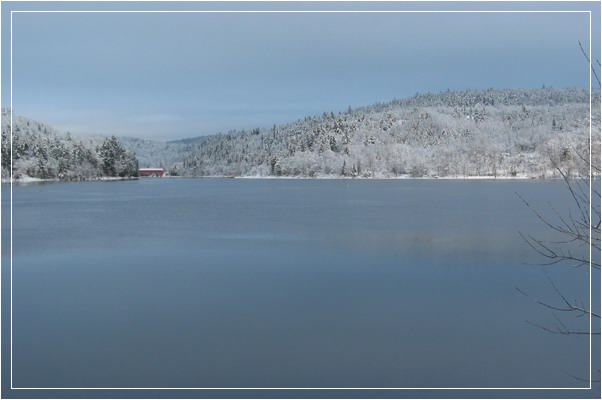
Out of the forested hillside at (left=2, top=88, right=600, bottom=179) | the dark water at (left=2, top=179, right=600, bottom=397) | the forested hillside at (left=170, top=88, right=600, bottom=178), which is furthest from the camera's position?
the forested hillside at (left=170, top=88, right=600, bottom=178)

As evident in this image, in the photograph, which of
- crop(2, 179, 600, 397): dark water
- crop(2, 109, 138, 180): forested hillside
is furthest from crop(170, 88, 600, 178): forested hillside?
crop(2, 179, 600, 397): dark water

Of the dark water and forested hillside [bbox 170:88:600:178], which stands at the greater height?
forested hillside [bbox 170:88:600:178]

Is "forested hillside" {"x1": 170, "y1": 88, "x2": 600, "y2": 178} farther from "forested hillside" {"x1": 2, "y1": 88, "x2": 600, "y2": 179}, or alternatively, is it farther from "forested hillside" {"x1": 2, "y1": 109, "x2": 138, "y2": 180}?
"forested hillside" {"x1": 2, "y1": 109, "x2": 138, "y2": 180}

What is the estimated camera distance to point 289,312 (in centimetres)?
1173

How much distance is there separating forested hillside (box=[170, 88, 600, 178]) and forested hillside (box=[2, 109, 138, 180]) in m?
45.3

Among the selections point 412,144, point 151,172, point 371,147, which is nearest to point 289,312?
point 371,147

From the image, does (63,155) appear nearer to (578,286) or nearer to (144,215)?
(144,215)

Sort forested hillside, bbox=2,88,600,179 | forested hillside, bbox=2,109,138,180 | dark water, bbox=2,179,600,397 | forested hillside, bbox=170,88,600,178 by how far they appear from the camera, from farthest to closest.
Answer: forested hillside, bbox=170,88,600,178, forested hillside, bbox=2,88,600,179, forested hillside, bbox=2,109,138,180, dark water, bbox=2,179,600,397

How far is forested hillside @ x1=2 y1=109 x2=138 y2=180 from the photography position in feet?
282

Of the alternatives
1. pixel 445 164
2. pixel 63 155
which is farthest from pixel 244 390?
pixel 445 164

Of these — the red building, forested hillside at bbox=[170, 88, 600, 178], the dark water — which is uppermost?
forested hillside at bbox=[170, 88, 600, 178]

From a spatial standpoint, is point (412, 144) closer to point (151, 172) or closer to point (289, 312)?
point (151, 172)

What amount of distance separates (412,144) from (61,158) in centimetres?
9033

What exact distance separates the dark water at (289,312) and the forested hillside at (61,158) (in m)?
69.1
